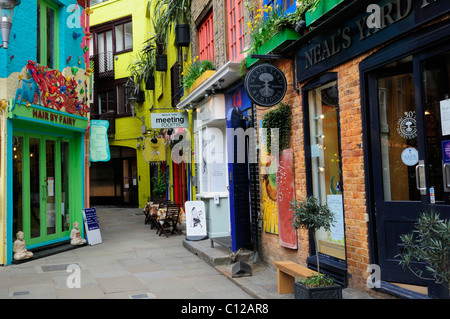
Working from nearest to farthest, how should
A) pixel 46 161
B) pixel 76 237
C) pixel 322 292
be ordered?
pixel 322 292, pixel 46 161, pixel 76 237

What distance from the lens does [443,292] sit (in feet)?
13.6

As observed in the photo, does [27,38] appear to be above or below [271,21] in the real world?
above

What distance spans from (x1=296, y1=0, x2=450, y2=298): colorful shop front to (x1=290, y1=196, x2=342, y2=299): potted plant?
22.3 inches

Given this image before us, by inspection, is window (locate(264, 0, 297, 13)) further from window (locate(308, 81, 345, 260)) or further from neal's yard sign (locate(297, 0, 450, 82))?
window (locate(308, 81, 345, 260))

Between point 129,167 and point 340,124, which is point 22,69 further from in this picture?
point 129,167

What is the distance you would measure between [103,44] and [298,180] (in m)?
19.9

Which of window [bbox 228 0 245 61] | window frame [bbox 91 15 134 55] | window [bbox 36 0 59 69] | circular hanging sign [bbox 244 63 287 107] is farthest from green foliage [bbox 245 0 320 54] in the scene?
window frame [bbox 91 15 134 55]

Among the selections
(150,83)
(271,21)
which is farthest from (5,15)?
(150,83)

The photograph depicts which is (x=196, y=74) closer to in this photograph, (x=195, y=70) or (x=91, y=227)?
(x=195, y=70)

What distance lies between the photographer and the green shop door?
30.1 feet

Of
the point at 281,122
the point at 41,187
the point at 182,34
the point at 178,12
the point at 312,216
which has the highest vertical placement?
the point at 178,12

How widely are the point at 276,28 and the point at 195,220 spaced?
211 inches

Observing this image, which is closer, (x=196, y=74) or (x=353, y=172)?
(x=353, y=172)

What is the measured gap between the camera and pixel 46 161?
10242mm
